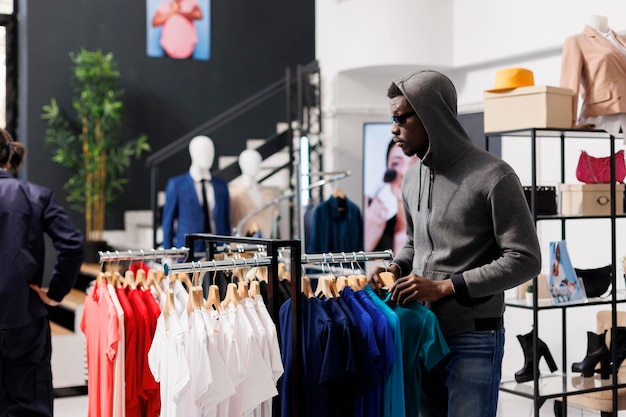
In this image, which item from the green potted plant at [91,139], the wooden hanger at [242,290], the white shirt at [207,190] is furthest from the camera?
the green potted plant at [91,139]

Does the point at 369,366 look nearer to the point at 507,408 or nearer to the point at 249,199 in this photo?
the point at 507,408

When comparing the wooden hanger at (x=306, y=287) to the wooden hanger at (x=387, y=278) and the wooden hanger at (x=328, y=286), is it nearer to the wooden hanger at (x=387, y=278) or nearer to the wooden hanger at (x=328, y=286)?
the wooden hanger at (x=328, y=286)

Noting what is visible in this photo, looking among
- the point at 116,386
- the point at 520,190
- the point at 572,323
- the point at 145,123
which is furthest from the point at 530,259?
the point at 145,123

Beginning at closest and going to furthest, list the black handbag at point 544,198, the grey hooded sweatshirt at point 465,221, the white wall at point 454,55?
the grey hooded sweatshirt at point 465,221
the black handbag at point 544,198
the white wall at point 454,55

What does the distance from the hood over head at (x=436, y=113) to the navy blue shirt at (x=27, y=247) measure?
2286 millimetres

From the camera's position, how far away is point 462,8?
723 cm

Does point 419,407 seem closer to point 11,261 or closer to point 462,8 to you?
point 11,261

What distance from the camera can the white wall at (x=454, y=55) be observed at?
610 centimetres

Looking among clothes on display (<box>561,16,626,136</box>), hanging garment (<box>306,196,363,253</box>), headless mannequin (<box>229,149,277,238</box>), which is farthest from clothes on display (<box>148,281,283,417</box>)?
headless mannequin (<box>229,149,277,238</box>)

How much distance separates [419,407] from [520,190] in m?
0.83

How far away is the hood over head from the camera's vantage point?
9.07 feet

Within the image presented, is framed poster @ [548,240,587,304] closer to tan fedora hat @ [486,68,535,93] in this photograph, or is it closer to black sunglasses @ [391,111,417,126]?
tan fedora hat @ [486,68,535,93]

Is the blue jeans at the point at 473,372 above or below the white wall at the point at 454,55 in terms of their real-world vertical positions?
below

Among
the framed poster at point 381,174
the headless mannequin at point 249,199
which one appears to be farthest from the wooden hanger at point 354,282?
the framed poster at point 381,174
